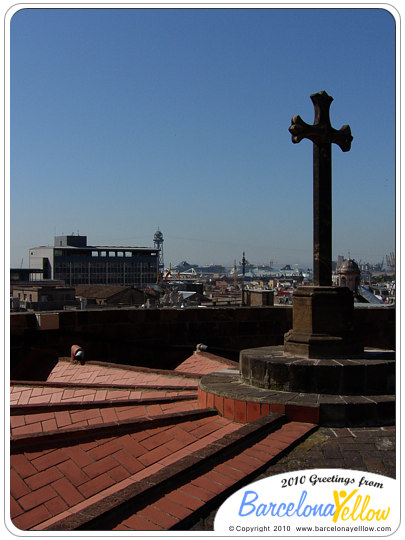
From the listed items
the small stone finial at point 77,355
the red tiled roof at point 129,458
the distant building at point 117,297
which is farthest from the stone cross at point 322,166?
the distant building at point 117,297

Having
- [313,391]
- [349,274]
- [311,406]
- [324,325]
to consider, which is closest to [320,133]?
[324,325]

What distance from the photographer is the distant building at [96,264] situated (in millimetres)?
84062

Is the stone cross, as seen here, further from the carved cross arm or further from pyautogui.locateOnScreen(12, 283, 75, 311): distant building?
pyautogui.locateOnScreen(12, 283, 75, 311): distant building

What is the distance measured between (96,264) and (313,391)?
84666 millimetres

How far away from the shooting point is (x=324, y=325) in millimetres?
5395

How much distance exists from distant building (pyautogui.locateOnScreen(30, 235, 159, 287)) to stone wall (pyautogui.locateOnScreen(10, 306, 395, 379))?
2999 inches

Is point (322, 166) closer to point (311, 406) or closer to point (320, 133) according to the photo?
point (320, 133)

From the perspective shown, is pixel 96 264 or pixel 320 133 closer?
pixel 320 133

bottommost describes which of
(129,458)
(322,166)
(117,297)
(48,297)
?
(117,297)

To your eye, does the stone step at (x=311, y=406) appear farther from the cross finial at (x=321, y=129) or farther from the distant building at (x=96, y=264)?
the distant building at (x=96, y=264)

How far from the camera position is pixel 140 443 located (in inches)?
172

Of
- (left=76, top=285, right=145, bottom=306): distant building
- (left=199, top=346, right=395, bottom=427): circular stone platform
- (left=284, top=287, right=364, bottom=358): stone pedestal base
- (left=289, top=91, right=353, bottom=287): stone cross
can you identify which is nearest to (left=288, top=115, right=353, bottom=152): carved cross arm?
(left=289, top=91, right=353, bottom=287): stone cross
